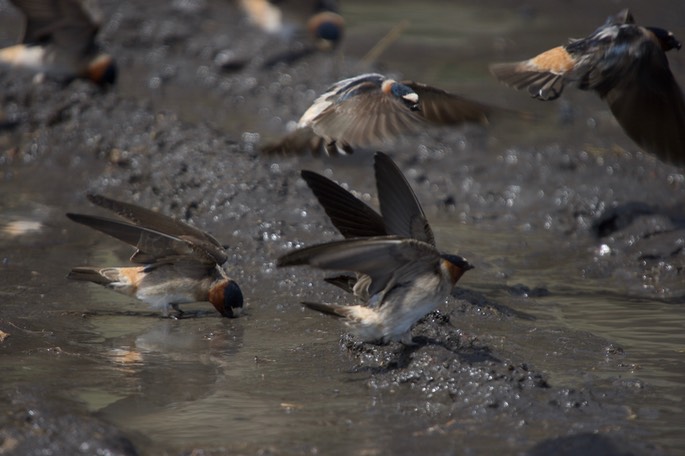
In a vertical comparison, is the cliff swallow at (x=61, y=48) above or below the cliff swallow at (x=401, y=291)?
below

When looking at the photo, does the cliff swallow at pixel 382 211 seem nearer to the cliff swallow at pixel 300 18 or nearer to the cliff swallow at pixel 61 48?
the cliff swallow at pixel 61 48

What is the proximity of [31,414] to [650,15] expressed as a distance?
10094 millimetres

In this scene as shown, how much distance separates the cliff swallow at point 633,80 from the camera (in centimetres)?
620

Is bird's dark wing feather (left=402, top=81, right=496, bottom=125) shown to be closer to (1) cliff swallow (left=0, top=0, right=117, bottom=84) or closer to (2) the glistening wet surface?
(2) the glistening wet surface

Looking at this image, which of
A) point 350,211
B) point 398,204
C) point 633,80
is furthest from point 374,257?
point 633,80

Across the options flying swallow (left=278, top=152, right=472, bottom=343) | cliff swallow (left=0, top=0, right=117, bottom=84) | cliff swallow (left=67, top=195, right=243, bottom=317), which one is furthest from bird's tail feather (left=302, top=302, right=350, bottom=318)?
cliff swallow (left=0, top=0, right=117, bottom=84)

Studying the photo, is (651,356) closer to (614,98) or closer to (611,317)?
(611,317)

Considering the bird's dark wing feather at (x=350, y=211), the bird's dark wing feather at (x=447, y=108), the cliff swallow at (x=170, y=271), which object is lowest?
the cliff swallow at (x=170, y=271)

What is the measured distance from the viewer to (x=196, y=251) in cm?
608

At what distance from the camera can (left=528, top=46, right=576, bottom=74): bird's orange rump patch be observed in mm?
6482

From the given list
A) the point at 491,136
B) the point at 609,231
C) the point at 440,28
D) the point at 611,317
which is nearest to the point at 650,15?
the point at 440,28

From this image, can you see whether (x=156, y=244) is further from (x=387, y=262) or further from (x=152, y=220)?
(x=387, y=262)

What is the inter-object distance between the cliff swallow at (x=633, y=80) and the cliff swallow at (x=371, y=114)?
53cm

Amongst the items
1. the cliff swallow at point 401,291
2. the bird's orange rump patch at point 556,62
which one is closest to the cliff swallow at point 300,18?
the bird's orange rump patch at point 556,62
